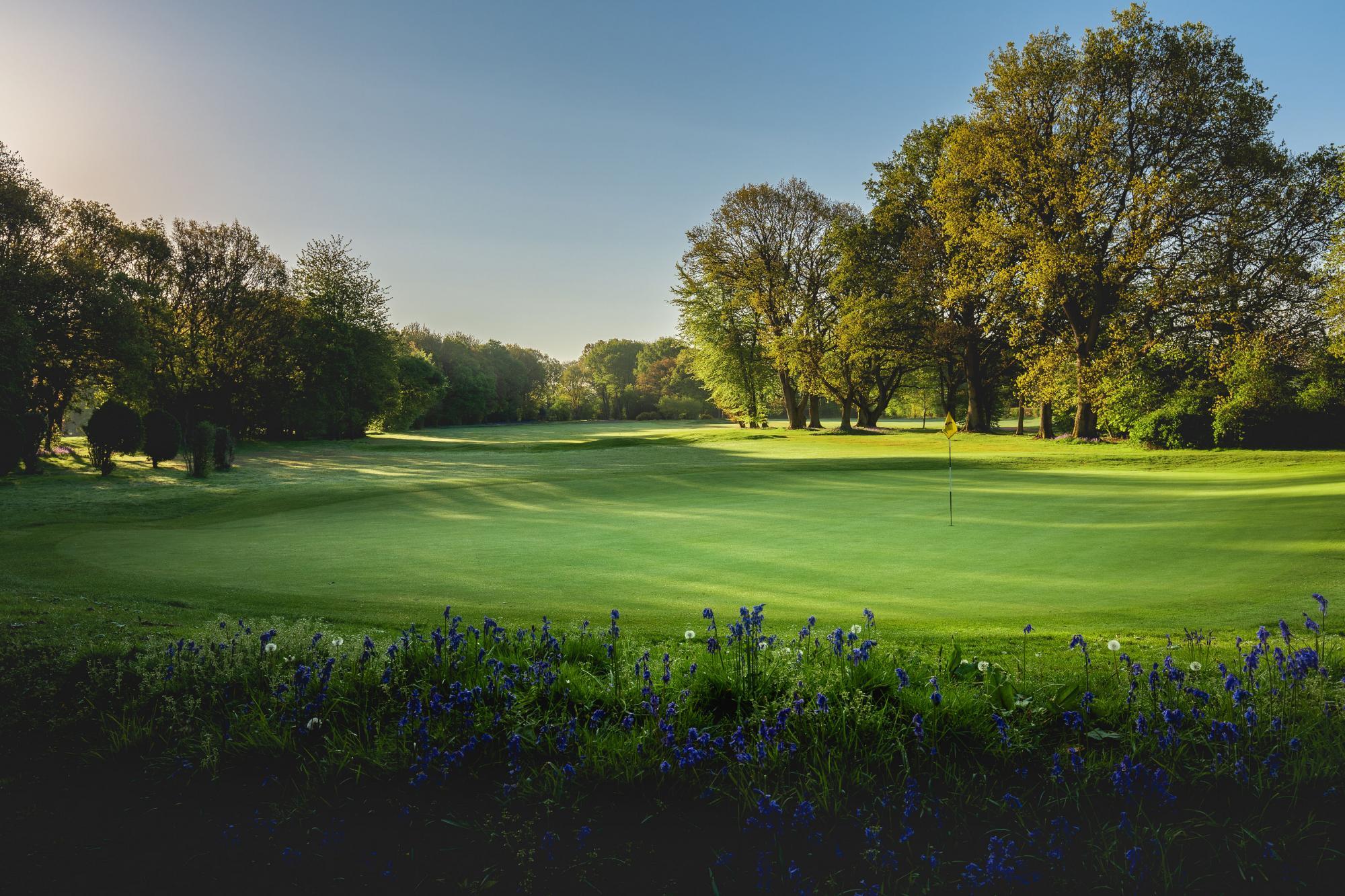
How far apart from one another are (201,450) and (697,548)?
22.7 meters

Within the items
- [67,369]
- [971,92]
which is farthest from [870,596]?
[67,369]

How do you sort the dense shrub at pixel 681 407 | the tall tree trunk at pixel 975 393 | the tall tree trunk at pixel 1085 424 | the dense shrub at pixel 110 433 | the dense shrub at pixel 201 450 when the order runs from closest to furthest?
the dense shrub at pixel 201 450 → the dense shrub at pixel 110 433 → the tall tree trunk at pixel 1085 424 → the tall tree trunk at pixel 975 393 → the dense shrub at pixel 681 407

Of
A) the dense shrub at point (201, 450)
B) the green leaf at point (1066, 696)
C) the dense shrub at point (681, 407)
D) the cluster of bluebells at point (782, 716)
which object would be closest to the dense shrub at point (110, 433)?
the dense shrub at point (201, 450)

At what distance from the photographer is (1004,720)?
146 inches

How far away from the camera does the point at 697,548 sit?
10773 mm

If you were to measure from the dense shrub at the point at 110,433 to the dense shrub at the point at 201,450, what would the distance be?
3.09 meters

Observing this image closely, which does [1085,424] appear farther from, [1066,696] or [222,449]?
[222,449]

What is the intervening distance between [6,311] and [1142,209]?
4395 centimetres

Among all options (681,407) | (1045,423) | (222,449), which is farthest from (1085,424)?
(681,407)

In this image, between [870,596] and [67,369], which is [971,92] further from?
[67,369]

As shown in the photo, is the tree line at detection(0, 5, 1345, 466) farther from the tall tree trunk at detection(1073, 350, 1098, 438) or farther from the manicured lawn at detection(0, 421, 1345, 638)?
the manicured lawn at detection(0, 421, 1345, 638)

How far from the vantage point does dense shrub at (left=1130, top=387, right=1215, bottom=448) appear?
29.5 meters

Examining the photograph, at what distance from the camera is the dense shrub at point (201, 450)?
2519 centimetres

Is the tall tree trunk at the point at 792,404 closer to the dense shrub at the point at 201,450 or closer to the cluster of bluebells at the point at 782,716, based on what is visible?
the dense shrub at the point at 201,450
